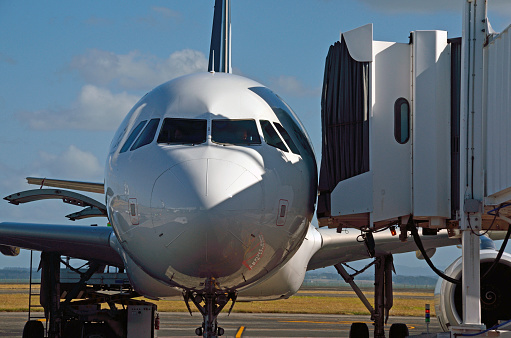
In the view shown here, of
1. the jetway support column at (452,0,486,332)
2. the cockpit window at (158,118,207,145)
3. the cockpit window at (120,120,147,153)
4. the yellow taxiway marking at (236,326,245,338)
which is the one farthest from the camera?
the yellow taxiway marking at (236,326,245,338)

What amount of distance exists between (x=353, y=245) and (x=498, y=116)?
6.32m

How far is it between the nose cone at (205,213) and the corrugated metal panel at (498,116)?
2.29 meters

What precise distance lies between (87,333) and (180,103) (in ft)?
25.3

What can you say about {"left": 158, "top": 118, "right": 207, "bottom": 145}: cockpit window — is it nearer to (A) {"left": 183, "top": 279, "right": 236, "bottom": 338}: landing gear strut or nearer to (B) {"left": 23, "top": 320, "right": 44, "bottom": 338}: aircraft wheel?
(A) {"left": 183, "top": 279, "right": 236, "bottom": 338}: landing gear strut

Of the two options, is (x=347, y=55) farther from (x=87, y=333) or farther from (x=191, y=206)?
(x=87, y=333)

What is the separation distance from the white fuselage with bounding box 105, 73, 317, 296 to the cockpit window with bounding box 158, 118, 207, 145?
11 mm

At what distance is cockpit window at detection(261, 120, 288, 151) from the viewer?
340 inches

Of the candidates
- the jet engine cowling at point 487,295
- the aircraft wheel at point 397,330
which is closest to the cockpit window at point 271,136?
the jet engine cowling at point 487,295

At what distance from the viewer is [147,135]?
855cm

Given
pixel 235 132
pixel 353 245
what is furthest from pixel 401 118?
pixel 353 245

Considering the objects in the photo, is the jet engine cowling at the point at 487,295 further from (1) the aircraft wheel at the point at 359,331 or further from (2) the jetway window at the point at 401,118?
(2) the jetway window at the point at 401,118

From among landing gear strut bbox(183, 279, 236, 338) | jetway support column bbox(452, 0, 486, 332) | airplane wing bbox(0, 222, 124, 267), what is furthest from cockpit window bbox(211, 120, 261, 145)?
airplane wing bbox(0, 222, 124, 267)

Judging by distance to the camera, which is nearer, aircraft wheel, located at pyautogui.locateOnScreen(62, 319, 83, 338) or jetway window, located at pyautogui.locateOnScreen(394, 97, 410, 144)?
jetway window, located at pyautogui.locateOnScreen(394, 97, 410, 144)

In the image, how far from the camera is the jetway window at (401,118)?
28.3 ft
